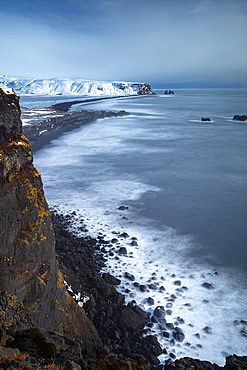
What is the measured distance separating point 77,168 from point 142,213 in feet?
40.6

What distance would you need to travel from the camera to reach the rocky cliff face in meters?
5.83

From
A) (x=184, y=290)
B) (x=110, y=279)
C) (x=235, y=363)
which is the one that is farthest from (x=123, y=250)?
(x=235, y=363)

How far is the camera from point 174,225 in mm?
15609

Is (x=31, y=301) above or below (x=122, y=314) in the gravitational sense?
above

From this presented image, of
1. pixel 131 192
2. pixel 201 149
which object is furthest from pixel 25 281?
pixel 201 149

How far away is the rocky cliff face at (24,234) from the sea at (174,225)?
161 inches

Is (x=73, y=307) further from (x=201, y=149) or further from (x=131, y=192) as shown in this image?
(x=201, y=149)

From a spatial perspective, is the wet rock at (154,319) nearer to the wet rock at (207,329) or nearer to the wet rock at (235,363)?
the wet rock at (207,329)

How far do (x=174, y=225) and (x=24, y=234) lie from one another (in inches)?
432

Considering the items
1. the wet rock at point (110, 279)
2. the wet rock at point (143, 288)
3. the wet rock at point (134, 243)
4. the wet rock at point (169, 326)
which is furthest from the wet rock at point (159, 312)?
the wet rock at point (134, 243)

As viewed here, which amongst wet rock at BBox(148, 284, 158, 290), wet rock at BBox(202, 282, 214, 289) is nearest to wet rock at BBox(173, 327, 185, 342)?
wet rock at BBox(148, 284, 158, 290)

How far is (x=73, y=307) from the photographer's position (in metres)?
7.58

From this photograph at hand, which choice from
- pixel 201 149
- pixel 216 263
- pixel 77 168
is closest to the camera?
pixel 216 263

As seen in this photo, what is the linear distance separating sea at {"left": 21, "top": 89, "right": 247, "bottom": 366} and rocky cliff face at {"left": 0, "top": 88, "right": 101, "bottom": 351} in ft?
13.4
